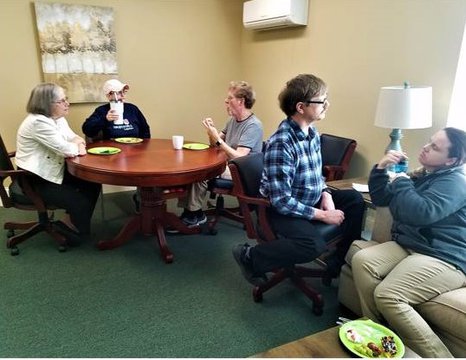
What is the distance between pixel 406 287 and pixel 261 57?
2996 millimetres

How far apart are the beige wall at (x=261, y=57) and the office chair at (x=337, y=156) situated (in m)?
0.15

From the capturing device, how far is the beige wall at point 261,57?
2.38m

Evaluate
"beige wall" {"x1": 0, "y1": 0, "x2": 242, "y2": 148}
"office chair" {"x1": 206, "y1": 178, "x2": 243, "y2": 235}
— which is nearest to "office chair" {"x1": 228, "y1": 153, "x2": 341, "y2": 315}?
"office chair" {"x1": 206, "y1": 178, "x2": 243, "y2": 235}

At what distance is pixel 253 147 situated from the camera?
9.11 feet

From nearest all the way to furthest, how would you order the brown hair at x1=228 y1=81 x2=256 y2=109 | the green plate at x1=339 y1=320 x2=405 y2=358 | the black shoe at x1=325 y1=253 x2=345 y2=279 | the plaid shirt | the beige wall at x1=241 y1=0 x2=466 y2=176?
the green plate at x1=339 y1=320 x2=405 y2=358
the plaid shirt
the black shoe at x1=325 y1=253 x2=345 y2=279
the beige wall at x1=241 y1=0 x2=466 y2=176
the brown hair at x1=228 y1=81 x2=256 y2=109

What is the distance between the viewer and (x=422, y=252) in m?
1.64

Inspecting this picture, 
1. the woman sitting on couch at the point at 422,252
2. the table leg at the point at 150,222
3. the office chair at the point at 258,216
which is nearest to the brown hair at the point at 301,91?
the office chair at the point at 258,216

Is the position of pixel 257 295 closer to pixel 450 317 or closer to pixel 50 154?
pixel 450 317

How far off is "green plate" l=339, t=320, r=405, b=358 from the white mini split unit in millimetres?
2687

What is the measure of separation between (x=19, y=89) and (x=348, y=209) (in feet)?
9.91

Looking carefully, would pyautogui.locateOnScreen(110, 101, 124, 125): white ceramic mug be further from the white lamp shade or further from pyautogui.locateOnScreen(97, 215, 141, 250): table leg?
the white lamp shade

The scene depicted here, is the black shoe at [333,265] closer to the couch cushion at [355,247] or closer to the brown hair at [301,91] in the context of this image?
the couch cushion at [355,247]

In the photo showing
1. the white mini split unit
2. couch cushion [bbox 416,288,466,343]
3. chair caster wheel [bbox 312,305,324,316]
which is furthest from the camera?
the white mini split unit

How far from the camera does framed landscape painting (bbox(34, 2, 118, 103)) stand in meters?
3.18
